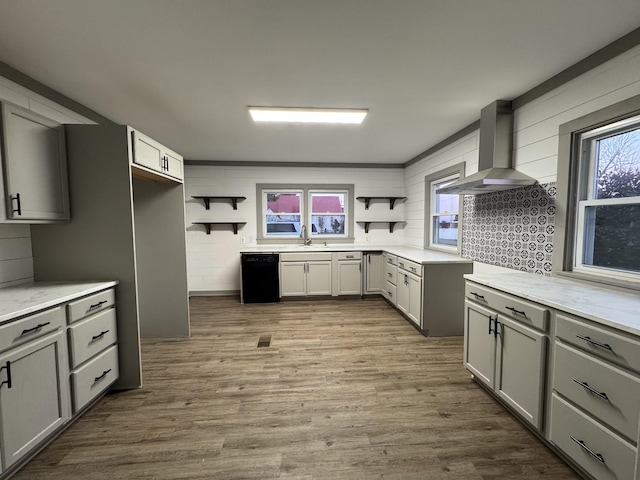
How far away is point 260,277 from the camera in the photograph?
4516mm

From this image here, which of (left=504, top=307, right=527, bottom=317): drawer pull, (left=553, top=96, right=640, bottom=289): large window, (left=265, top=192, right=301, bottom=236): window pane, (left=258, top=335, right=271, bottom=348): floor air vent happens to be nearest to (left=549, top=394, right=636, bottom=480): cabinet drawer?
(left=504, top=307, right=527, bottom=317): drawer pull

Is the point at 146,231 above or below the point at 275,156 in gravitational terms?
below

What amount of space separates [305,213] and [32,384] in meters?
4.13

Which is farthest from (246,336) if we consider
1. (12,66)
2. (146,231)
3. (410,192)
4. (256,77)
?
(410,192)

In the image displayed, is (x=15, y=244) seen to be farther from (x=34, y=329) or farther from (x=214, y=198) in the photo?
(x=214, y=198)

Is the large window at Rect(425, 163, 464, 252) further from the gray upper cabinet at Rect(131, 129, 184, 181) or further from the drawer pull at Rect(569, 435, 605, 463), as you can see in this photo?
the gray upper cabinet at Rect(131, 129, 184, 181)

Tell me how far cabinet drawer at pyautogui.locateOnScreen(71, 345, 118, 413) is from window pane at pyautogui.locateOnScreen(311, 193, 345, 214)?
3.78 m

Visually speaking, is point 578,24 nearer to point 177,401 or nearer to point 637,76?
point 637,76

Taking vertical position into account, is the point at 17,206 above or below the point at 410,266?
above

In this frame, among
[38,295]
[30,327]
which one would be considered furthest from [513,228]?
[38,295]

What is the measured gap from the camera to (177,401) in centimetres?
205

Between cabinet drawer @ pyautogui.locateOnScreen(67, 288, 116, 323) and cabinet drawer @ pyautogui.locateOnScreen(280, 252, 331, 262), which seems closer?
cabinet drawer @ pyautogui.locateOnScreen(67, 288, 116, 323)

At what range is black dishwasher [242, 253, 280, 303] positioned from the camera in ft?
14.7

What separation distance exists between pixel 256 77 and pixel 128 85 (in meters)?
1.13
